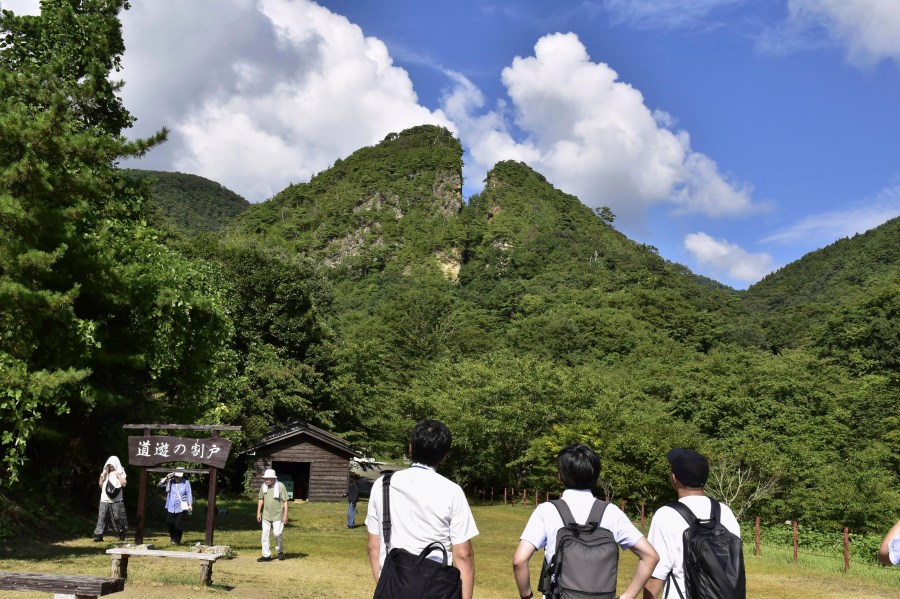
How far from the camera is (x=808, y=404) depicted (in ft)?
118

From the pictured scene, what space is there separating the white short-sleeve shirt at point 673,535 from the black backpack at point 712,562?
0.04 meters

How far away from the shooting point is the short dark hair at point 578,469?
12.3 ft

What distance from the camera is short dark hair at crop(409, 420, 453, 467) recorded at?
3717 millimetres

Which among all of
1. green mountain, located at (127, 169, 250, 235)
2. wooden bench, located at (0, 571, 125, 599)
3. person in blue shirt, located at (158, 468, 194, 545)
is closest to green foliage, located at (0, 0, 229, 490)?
person in blue shirt, located at (158, 468, 194, 545)

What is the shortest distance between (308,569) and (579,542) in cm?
865

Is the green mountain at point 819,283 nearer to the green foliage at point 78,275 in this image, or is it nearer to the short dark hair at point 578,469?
the green foliage at point 78,275

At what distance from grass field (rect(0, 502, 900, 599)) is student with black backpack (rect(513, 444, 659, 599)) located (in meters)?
6.05

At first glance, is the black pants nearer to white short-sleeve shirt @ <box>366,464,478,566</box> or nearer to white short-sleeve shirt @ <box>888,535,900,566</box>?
white short-sleeve shirt @ <box>366,464,478,566</box>

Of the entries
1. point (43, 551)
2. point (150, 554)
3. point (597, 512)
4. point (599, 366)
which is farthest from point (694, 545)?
point (599, 366)

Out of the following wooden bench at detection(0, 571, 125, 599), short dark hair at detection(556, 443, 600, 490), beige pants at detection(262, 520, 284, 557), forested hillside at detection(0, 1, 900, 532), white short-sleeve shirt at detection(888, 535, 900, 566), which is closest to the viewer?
white short-sleeve shirt at detection(888, 535, 900, 566)

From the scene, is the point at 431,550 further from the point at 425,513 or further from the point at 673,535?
the point at 673,535

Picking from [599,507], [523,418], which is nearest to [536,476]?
[523,418]

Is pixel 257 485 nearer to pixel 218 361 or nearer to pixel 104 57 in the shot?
pixel 218 361

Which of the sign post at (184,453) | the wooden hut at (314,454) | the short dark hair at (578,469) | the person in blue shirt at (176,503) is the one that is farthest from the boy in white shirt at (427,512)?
the wooden hut at (314,454)
